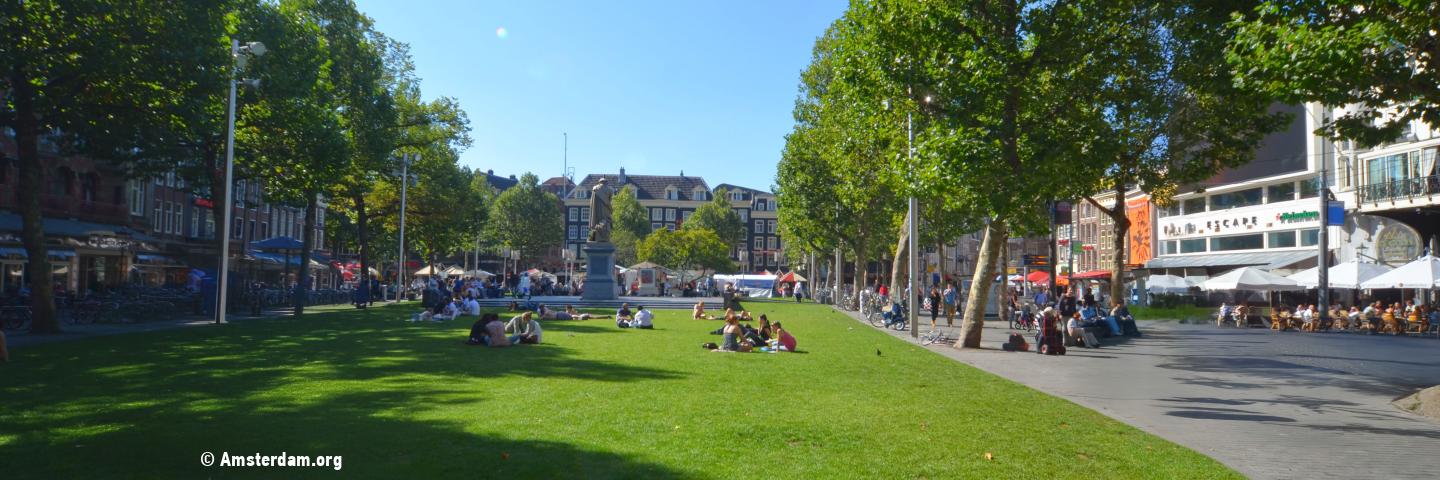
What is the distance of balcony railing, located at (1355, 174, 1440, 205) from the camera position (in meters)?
38.4

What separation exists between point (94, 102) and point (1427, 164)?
4860 cm

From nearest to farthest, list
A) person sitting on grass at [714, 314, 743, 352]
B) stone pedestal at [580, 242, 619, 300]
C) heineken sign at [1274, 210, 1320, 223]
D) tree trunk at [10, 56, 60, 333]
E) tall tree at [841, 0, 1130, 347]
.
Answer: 1. tall tree at [841, 0, 1130, 347]
2. person sitting on grass at [714, 314, 743, 352]
3. tree trunk at [10, 56, 60, 333]
4. stone pedestal at [580, 242, 619, 300]
5. heineken sign at [1274, 210, 1320, 223]

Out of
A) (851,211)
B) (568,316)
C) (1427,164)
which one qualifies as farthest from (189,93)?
(1427,164)

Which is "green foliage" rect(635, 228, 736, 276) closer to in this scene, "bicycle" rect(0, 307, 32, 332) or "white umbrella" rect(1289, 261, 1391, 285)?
"white umbrella" rect(1289, 261, 1391, 285)

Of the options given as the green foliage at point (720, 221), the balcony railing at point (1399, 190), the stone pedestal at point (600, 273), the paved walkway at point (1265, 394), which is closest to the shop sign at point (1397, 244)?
the balcony railing at point (1399, 190)

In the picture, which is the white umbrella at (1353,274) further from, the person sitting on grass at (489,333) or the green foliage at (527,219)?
the green foliage at (527,219)

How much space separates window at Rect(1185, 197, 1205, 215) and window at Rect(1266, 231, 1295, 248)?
7.59 m

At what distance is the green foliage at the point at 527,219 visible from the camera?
101875 millimetres

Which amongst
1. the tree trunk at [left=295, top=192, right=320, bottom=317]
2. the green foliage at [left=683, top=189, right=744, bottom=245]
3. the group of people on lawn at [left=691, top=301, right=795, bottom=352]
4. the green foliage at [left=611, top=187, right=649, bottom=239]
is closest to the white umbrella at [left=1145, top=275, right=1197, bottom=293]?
the group of people on lawn at [left=691, top=301, right=795, bottom=352]

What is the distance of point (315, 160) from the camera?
29516 mm

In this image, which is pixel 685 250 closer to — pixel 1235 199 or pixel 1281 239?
pixel 1235 199

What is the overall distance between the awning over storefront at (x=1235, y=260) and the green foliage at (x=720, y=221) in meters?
56.9

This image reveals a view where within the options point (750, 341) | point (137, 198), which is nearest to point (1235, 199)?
point (750, 341)

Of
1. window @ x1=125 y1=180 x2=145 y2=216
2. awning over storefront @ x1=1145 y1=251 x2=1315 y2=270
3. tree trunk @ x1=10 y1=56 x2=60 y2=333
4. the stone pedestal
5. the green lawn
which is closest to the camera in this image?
the green lawn
